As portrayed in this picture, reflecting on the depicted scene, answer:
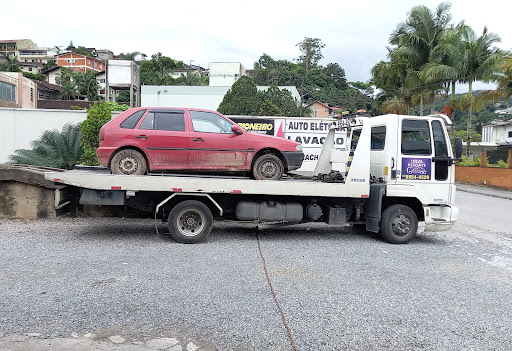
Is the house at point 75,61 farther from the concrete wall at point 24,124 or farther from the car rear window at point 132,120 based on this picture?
the car rear window at point 132,120

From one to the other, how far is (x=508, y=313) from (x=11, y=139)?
17969mm

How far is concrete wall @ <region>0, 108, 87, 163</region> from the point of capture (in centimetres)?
1762

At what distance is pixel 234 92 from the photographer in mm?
41156

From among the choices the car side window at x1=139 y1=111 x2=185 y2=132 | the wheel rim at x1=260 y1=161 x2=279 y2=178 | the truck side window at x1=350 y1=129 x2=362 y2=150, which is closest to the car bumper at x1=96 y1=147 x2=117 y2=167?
the car side window at x1=139 y1=111 x2=185 y2=132

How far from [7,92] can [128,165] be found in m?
31.6

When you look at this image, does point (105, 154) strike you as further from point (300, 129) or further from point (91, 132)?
point (300, 129)

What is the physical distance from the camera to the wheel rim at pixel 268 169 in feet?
28.3

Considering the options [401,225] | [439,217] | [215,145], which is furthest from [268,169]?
[439,217]

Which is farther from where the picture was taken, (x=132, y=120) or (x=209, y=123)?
(x=209, y=123)

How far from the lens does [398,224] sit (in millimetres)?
8789

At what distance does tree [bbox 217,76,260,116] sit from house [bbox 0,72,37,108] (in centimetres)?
1703

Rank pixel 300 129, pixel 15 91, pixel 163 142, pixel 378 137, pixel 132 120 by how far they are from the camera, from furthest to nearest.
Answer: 1. pixel 15 91
2. pixel 300 129
3. pixel 378 137
4. pixel 132 120
5. pixel 163 142

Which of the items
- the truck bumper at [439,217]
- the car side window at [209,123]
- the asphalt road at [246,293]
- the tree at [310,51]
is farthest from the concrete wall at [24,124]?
the tree at [310,51]

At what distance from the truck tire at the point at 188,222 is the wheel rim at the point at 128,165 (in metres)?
1.04
